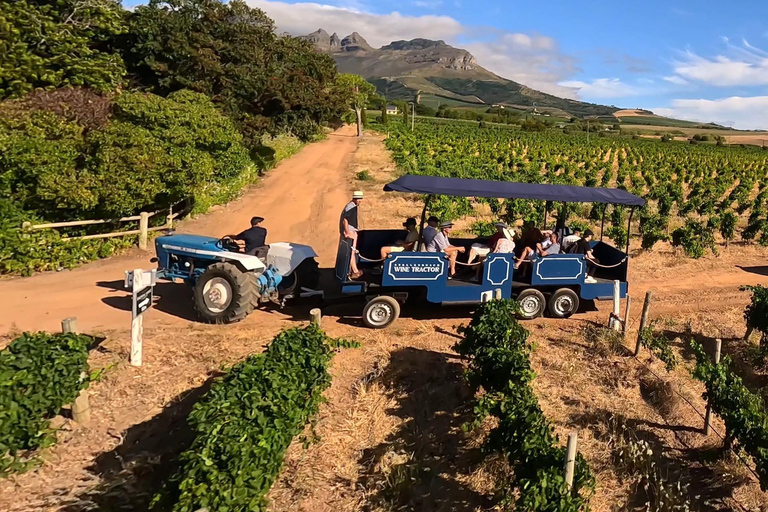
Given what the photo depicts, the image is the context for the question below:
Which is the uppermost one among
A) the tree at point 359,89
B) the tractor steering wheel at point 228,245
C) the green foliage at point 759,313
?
the tree at point 359,89

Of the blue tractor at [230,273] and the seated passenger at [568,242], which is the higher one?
the seated passenger at [568,242]

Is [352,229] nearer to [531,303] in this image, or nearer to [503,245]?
[503,245]

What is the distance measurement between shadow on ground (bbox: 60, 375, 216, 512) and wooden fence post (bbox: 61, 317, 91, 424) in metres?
0.60

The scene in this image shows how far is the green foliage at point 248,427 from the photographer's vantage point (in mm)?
4410

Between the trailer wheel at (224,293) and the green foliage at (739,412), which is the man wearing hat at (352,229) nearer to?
the trailer wheel at (224,293)

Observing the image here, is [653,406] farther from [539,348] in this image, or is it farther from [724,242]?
[724,242]

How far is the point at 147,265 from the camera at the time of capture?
12.6 meters

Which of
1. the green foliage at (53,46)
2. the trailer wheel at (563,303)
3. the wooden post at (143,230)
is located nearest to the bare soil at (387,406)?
the trailer wheel at (563,303)

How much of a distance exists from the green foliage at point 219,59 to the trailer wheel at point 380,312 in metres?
16.2

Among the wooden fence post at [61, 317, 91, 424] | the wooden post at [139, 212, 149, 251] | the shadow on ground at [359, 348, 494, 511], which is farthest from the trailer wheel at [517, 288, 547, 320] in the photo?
the wooden post at [139, 212, 149, 251]

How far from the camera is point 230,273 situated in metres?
8.75

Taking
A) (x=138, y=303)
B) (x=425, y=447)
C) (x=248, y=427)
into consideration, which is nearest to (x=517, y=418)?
(x=425, y=447)

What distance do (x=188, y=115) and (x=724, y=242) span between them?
18.6 meters

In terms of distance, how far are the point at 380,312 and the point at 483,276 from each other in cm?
201
